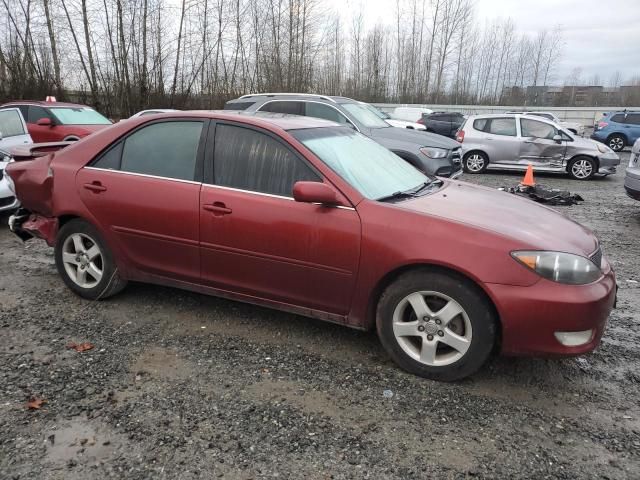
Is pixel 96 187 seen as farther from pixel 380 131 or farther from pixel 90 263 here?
pixel 380 131

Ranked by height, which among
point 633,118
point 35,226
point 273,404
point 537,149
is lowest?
point 273,404

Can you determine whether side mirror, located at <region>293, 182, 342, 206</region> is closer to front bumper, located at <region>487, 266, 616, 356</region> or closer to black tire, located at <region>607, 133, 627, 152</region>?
front bumper, located at <region>487, 266, 616, 356</region>

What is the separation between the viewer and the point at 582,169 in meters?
12.9

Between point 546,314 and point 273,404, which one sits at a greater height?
point 546,314

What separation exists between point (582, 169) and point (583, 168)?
0.03 metres

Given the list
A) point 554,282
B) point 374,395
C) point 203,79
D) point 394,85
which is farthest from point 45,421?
point 394,85

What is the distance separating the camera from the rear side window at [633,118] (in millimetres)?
19928

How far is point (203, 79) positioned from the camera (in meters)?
25.3

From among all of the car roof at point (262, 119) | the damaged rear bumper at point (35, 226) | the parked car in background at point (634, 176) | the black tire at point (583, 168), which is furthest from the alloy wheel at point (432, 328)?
the black tire at point (583, 168)

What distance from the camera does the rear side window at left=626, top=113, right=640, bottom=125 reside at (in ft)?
65.4

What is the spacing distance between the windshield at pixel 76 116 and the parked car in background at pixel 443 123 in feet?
42.5

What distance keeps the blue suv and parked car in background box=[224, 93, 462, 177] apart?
1405cm

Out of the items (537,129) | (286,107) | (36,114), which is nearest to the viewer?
(286,107)

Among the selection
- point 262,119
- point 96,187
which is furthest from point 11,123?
point 262,119
